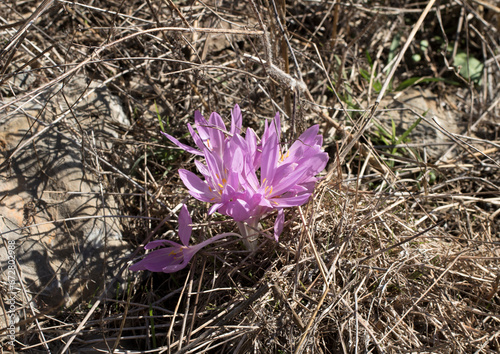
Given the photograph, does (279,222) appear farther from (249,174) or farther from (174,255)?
(174,255)

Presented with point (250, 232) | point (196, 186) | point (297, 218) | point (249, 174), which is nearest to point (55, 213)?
point (196, 186)

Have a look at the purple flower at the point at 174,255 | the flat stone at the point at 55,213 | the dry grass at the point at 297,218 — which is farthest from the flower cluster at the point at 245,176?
the flat stone at the point at 55,213

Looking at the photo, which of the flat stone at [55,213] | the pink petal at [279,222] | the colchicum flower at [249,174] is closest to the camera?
the colchicum flower at [249,174]

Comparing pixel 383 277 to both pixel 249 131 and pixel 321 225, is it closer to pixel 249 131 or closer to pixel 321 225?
pixel 321 225

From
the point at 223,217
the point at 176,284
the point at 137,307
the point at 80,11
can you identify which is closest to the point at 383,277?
the point at 223,217

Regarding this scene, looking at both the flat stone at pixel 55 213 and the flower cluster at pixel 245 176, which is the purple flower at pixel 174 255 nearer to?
the flower cluster at pixel 245 176

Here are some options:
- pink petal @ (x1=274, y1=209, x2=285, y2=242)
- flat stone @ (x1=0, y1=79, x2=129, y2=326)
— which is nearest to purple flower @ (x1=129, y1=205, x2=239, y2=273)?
pink petal @ (x1=274, y1=209, x2=285, y2=242)
